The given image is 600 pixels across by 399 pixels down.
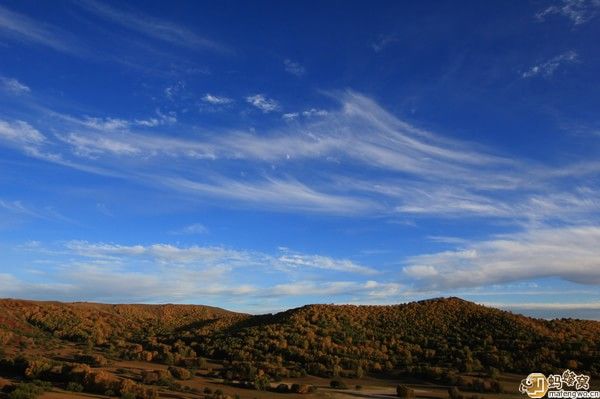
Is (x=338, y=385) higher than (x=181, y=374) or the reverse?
the reverse

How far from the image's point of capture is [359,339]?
55.1 m

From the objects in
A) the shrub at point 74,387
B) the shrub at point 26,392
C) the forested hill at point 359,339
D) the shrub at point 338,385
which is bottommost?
the shrub at point 338,385

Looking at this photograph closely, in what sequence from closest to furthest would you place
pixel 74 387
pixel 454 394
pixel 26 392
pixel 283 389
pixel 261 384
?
pixel 26 392 < pixel 74 387 < pixel 454 394 < pixel 283 389 < pixel 261 384

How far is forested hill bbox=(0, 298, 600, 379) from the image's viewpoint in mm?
43531

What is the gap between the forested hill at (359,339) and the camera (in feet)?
143

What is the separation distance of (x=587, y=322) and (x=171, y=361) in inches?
2042

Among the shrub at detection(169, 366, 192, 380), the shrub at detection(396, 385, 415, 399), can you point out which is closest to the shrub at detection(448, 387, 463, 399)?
the shrub at detection(396, 385, 415, 399)

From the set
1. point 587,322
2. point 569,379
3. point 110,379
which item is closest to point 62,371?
point 110,379

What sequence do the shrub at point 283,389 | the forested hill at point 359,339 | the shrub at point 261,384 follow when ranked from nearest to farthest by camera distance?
the shrub at point 283,389
the shrub at point 261,384
the forested hill at point 359,339

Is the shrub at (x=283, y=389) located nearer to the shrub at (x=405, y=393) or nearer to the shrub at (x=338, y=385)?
the shrub at (x=338, y=385)

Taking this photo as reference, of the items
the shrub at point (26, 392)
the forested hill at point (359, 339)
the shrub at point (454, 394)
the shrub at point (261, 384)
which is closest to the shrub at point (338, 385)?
the shrub at point (261, 384)

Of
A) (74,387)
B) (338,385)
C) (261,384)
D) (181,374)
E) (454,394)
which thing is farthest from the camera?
(181,374)

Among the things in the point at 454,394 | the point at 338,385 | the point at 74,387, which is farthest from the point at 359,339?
the point at 74,387

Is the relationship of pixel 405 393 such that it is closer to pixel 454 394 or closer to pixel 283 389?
pixel 454 394
